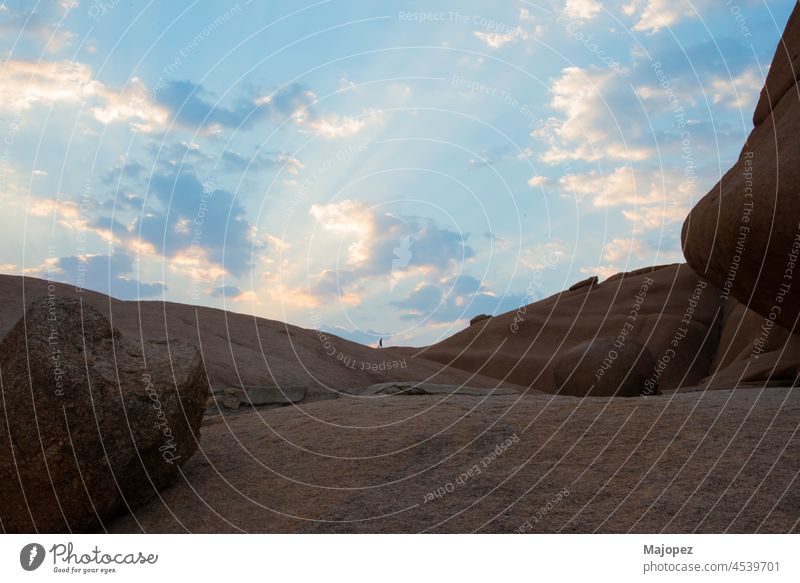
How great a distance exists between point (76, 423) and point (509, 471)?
3279mm

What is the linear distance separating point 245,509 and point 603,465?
273 cm

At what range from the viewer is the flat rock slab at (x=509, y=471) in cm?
491

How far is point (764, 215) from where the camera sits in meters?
7.88

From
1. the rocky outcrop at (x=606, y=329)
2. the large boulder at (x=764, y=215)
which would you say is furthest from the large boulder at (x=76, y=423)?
the rocky outcrop at (x=606, y=329)

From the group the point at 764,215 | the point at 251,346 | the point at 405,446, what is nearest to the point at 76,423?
the point at 405,446

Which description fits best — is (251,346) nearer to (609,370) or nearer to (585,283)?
(609,370)

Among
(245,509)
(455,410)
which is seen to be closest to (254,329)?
(455,410)

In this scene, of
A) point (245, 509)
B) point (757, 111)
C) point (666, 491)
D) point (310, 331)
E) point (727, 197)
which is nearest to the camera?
point (666, 491)

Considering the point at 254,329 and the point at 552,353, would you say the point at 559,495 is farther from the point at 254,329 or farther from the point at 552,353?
the point at 552,353

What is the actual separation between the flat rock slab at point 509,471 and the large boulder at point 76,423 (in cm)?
34

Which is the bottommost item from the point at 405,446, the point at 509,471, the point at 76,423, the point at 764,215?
the point at 509,471

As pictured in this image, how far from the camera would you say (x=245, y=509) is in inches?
216

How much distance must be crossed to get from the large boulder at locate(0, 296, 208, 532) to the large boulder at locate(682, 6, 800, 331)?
6.27 meters

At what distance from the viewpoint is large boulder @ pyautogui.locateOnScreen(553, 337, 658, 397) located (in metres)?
11.6
